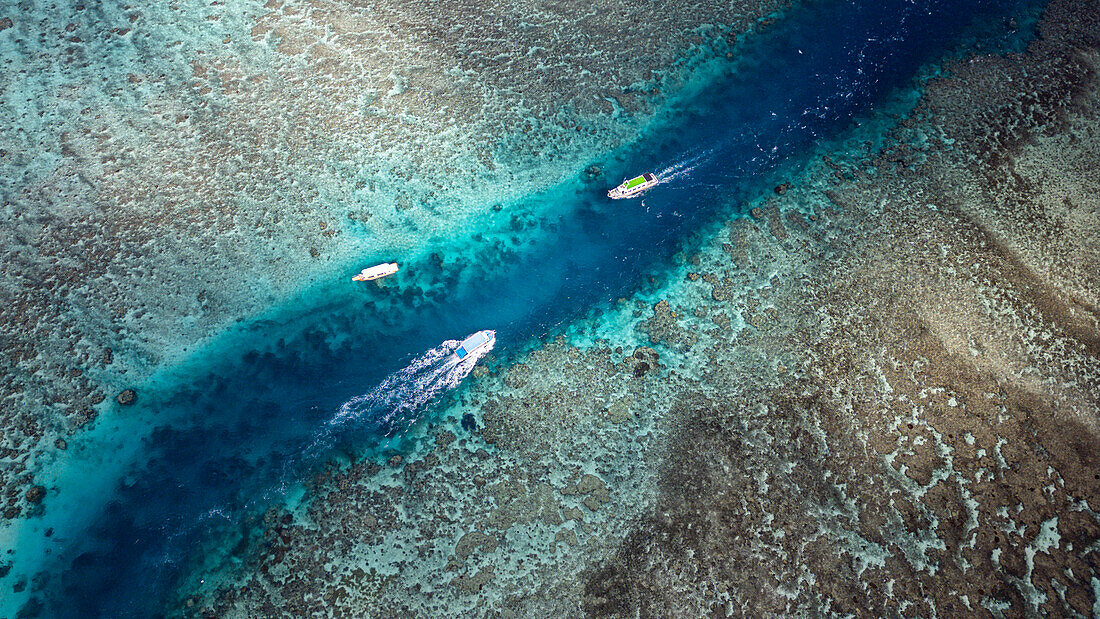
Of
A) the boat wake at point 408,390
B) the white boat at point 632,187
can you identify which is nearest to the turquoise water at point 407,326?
the boat wake at point 408,390

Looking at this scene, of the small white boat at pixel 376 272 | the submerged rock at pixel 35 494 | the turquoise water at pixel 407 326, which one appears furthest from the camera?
the small white boat at pixel 376 272

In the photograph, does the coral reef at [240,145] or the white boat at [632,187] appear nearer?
the coral reef at [240,145]

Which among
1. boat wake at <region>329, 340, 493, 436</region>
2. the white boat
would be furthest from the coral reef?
boat wake at <region>329, 340, 493, 436</region>

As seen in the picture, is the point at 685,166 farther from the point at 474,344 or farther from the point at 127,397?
the point at 127,397

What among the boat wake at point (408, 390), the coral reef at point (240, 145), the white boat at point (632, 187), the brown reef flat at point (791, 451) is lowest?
the brown reef flat at point (791, 451)

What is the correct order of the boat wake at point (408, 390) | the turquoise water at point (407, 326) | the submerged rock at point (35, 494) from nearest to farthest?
the turquoise water at point (407, 326) < the submerged rock at point (35, 494) < the boat wake at point (408, 390)

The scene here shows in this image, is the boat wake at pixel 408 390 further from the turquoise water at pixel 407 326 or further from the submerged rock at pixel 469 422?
the submerged rock at pixel 469 422

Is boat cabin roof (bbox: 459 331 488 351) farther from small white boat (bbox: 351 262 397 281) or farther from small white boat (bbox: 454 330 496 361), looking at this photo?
small white boat (bbox: 351 262 397 281)

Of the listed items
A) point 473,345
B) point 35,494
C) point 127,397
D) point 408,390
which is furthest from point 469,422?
point 35,494
